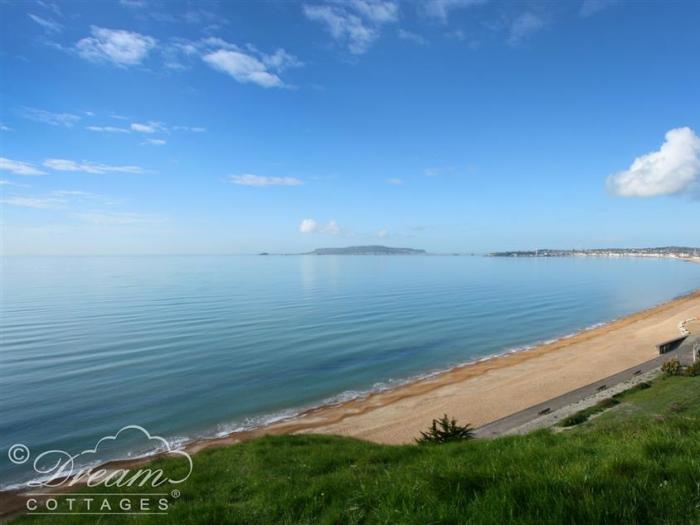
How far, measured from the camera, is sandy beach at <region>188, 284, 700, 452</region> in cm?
1892

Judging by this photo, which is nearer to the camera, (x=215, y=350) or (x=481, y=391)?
(x=481, y=391)

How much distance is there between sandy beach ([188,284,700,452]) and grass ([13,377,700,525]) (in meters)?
10.1

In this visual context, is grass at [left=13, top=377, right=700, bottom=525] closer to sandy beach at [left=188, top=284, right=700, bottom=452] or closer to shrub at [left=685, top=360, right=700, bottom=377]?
sandy beach at [left=188, top=284, right=700, bottom=452]

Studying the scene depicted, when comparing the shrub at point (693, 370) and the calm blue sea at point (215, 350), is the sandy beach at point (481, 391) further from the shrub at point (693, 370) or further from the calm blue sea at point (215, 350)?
the shrub at point (693, 370)

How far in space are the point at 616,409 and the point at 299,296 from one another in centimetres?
5528

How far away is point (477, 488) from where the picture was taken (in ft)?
15.1

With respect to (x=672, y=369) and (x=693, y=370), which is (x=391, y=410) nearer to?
(x=672, y=369)

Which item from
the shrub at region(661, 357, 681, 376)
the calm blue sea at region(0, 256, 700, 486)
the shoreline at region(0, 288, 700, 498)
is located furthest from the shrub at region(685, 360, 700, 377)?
the calm blue sea at region(0, 256, 700, 486)

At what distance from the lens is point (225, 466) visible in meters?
9.34

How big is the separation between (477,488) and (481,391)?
21.1m

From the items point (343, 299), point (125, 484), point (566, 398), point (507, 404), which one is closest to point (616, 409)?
point (566, 398)

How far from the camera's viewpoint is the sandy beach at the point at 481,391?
62.1ft

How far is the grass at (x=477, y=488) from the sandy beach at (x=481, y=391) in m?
10.1

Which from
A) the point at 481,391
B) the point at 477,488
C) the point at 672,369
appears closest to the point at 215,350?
the point at 481,391
